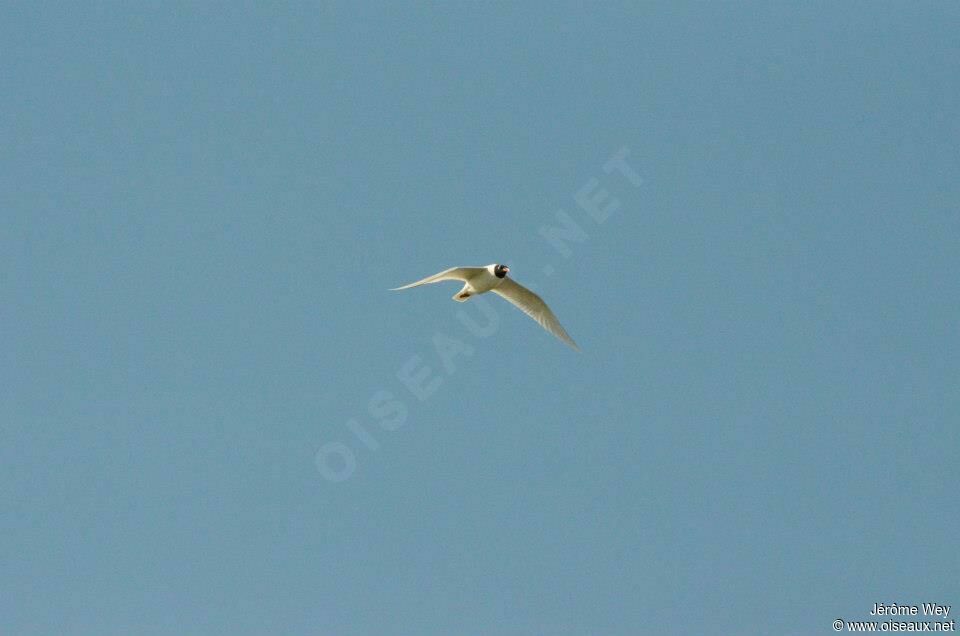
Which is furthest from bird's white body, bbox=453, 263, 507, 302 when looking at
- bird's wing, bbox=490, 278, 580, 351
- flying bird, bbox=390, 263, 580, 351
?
bird's wing, bbox=490, 278, 580, 351

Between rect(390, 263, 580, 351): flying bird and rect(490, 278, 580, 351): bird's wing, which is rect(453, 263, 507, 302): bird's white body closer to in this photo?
rect(390, 263, 580, 351): flying bird

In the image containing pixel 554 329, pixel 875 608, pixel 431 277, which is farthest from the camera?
pixel 554 329

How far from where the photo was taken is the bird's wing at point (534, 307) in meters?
25.5

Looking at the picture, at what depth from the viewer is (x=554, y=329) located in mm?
26016

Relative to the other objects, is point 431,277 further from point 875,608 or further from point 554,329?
point 875,608

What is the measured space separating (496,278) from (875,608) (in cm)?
1051

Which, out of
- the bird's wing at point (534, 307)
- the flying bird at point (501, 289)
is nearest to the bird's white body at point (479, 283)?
the flying bird at point (501, 289)

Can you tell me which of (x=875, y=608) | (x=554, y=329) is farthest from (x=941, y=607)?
(x=554, y=329)

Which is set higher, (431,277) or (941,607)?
(431,277)

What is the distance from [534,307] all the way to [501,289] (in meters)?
0.98

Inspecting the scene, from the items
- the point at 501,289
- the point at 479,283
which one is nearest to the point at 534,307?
the point at 501,289

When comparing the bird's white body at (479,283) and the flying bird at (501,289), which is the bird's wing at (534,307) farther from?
the bird's white body at (479,283)

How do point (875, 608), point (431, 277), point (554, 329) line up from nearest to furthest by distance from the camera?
1. point (875, 608)
2. point (431, 277)
3. point (554, 329)

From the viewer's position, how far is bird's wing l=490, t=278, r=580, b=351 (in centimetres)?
2553
